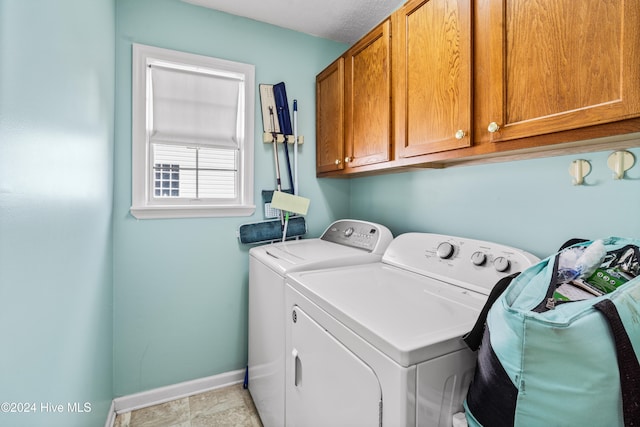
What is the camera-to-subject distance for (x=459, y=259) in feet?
4.20

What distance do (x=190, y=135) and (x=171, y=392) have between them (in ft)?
5.70

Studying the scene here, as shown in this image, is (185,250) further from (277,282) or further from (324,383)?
(324,383)

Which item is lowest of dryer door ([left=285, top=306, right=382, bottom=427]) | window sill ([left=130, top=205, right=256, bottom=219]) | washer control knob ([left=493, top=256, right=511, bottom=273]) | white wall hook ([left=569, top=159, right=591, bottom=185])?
dryer door ([left=285, top=306, right=382, bottom=427])

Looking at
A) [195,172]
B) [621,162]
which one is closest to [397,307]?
[621,162]

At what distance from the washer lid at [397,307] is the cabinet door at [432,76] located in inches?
23.6

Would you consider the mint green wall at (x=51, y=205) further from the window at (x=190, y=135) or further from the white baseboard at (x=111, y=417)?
the window at (x=190, y=135)

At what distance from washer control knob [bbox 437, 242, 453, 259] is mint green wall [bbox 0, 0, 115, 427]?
1448mm

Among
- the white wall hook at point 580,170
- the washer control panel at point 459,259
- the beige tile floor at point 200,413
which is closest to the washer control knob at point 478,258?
the washer control panel at point 459,259

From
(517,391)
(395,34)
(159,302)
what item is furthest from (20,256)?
(395,34)

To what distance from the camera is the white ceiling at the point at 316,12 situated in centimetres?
192

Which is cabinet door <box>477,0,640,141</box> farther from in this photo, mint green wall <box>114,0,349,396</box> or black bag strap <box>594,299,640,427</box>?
mint green wall <box>114,0,349,396</box>

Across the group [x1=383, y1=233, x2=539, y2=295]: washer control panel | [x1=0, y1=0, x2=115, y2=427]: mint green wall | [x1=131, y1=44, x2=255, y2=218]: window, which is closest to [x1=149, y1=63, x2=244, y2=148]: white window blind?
[x1=131, y1=44, x2=255, y2=218]: window

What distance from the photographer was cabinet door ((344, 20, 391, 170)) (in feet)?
5.11

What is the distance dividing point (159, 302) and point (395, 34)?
2.14 meters
